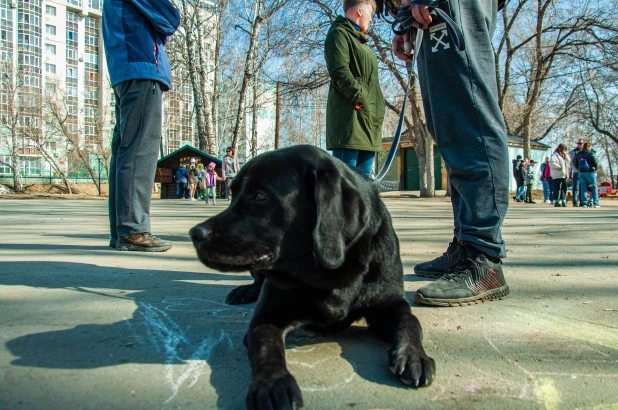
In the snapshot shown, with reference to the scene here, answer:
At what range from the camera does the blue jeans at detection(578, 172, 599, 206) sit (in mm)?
15367

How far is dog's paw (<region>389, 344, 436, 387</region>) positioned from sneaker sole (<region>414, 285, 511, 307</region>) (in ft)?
2.72

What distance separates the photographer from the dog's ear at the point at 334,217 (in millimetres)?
1755

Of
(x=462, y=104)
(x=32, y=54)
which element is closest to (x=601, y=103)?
(x=462, y=104)

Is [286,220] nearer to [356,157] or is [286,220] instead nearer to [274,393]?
[274,393]

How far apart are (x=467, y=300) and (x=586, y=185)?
16212 millimetres

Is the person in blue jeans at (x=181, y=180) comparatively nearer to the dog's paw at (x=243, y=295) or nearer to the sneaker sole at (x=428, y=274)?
the sneaker sole at (x=428, y=274)

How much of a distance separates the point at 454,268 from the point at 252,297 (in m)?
1.20

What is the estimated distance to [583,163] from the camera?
15.3m

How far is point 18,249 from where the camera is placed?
4477 mm

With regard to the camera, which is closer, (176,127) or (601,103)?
(601,103)

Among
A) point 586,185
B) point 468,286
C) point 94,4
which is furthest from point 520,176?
point 94,4

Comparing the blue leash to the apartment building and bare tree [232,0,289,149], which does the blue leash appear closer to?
bare tree [232,0,289,149]

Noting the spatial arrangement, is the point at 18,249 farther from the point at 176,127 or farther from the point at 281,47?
the point at 176,127

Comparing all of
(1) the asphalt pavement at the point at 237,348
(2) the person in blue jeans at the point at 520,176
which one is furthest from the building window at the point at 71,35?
(1) the asphalt pavement at the point at 237,348
